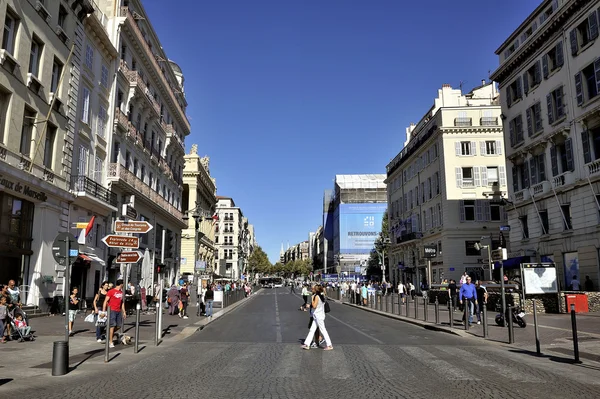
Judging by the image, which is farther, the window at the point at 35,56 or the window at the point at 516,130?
the window at the point at 516,130

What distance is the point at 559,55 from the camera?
28.6 meters

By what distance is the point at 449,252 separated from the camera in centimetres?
4497

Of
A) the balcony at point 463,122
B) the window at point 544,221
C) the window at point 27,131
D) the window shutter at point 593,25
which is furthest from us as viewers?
the balcony at point 463,122

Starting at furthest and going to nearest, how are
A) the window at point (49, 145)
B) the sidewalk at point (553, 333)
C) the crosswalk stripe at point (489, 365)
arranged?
the window at point (49, 145) → the sidewalk at point (553, 333) → the crosswalk stripe at point (489, 365)

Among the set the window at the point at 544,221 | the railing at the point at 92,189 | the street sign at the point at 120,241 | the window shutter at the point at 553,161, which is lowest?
the street sign at the point at 120,241

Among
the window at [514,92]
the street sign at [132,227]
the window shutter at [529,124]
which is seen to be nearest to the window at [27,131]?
the street sign at [132,227]

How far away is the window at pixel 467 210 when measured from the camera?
45062 millimetres

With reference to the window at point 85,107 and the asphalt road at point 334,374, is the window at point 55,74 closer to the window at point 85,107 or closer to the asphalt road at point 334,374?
the window at point 85,107

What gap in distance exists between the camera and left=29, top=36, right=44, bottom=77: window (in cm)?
2023

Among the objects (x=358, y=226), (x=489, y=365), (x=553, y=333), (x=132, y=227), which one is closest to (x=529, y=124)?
(x=553, y=333)

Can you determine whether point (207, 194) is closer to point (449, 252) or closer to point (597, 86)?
point (449, 252)

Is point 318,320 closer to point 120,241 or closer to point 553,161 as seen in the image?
point 120,241

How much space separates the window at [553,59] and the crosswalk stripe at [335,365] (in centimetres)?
2508

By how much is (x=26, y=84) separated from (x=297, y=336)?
14.7m
